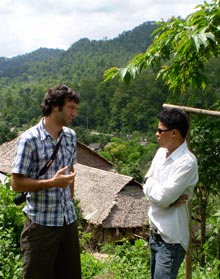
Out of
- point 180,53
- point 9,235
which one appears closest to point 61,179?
point 180,53


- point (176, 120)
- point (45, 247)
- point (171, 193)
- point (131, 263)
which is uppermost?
point (176, 120)

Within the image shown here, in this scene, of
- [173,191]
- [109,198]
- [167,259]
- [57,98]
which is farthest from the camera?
[109,198]

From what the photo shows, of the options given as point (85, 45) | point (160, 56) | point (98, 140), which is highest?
point (85, 45)

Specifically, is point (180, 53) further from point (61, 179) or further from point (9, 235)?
point (9, 235)

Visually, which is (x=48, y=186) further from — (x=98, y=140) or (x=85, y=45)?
(x=85, y=45)

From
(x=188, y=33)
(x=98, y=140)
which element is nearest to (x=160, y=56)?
(x=188, y=33)

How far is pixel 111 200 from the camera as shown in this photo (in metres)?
17.9

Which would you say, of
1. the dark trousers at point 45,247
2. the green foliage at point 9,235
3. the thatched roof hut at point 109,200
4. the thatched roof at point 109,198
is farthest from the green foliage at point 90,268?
the thatched roof at point 109,198

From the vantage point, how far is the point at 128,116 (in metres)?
59.6

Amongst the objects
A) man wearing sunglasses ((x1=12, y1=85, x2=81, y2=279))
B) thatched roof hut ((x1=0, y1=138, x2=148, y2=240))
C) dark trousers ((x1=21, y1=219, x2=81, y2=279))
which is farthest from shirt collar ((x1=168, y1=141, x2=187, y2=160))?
thatched roof hut ((x1=0, y1=138, x2=148, y2=240))

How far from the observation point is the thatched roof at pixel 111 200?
1692cm

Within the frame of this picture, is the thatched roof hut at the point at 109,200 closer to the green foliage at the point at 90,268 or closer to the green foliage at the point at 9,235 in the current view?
the green foliage at the point at 90,268

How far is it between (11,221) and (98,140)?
162 ft

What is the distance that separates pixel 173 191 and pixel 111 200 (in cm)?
1590
